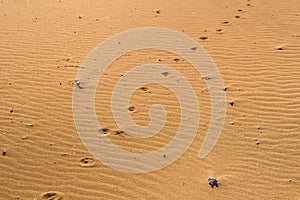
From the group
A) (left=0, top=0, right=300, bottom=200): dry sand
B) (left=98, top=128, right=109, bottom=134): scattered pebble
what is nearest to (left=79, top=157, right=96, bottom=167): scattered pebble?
(left=0, top=0, right=300, bottom=200): dry sand

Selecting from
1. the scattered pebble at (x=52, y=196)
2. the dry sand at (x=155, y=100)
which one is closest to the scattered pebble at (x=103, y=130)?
the dry sand at (x=155, y=100)

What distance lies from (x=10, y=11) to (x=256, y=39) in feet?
20.2

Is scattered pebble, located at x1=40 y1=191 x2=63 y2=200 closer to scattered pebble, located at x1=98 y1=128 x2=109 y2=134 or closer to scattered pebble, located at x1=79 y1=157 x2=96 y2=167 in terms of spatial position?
scattered pebble, located at x1=79 y1=157 x2=96 y2=167

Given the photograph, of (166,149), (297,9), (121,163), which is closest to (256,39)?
(297,9)

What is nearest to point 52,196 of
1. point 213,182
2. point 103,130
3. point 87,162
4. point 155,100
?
point 87,162

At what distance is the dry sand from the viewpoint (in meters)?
4.82

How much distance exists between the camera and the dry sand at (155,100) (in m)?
4.82

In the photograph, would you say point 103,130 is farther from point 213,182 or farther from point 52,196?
point 213,182

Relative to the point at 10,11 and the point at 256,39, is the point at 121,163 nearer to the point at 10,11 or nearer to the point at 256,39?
the point at 256,39

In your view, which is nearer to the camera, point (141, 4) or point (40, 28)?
point (40, 28)

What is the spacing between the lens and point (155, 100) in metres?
6.25

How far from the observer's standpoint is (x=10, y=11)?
979cm

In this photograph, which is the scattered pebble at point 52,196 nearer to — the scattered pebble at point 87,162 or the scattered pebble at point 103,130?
the scattered pebble at point 87,162

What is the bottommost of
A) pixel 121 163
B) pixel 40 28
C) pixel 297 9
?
pixel 121 163
